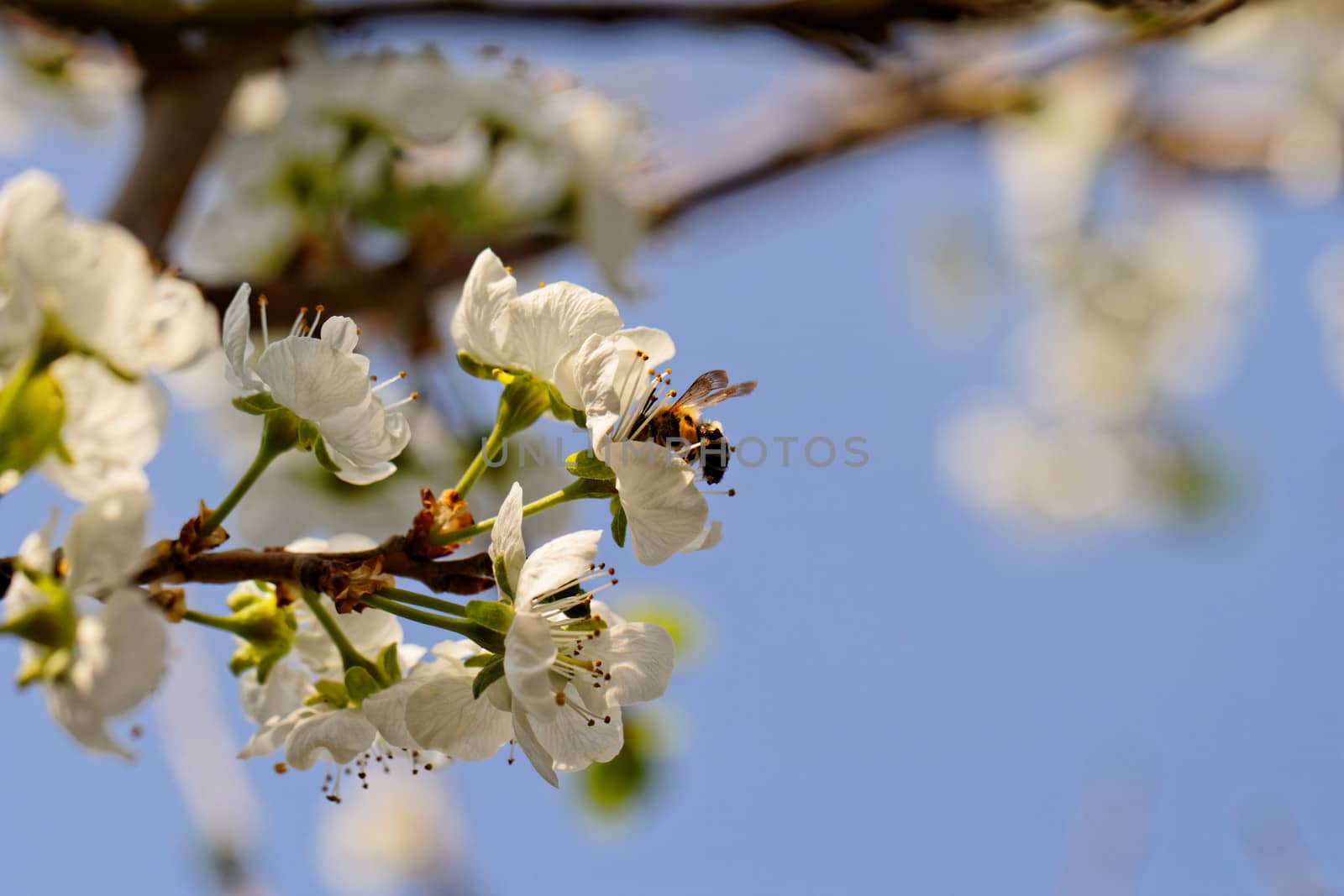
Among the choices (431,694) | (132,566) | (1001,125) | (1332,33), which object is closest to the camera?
(132,566)

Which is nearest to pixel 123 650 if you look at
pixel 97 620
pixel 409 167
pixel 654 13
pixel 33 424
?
pixel 97 620

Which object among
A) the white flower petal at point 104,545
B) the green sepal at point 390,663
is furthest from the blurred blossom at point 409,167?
the white flower petal at point 104,545

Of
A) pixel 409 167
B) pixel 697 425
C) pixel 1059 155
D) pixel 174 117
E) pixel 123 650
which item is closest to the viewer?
pixel 123 650

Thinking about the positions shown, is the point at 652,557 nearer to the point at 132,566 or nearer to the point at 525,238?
the point at 132,566

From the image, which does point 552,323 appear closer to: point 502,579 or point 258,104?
point 502,579

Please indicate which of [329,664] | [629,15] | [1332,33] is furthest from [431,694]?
[1332,33]

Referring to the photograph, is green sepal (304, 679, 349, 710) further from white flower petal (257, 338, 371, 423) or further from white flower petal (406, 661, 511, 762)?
white flower petal (257, 338, 371, 423)

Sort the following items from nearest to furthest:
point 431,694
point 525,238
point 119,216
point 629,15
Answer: point 431,694 → point 629,15 → point 119,216 → point 525,238
